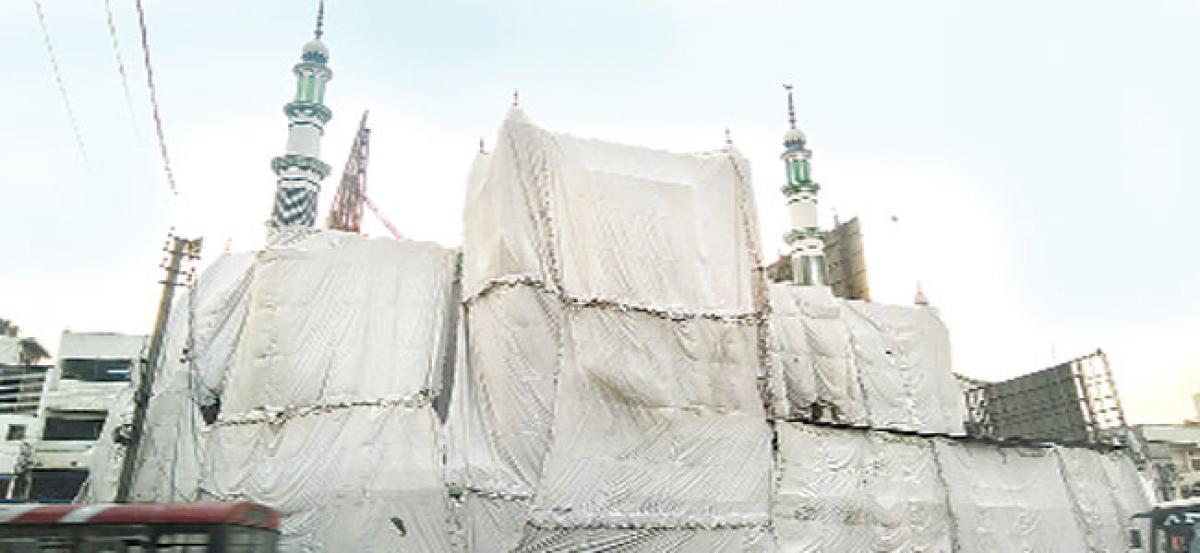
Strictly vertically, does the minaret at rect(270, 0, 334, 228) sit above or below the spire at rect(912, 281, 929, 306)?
above

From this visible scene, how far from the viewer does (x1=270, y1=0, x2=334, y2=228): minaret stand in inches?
1094

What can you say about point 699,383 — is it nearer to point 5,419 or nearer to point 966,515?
point 966,515

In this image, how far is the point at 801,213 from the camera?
32.7m

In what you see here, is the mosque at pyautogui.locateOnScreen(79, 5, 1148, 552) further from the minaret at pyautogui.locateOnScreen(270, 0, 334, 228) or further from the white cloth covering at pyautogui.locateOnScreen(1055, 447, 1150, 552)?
the minaret at pyautogui.locateOnScreen(270, 0, 334, 228)

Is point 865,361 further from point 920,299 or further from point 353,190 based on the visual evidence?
point 353,190

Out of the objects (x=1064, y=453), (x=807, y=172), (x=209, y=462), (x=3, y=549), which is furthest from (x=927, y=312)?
(x=3, y=549)

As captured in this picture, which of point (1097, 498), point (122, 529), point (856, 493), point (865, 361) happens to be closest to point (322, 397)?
point (122, 529)

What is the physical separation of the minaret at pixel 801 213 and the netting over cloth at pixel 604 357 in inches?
611

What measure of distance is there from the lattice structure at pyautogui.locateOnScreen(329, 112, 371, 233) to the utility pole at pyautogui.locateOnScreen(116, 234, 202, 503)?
59.3 feet

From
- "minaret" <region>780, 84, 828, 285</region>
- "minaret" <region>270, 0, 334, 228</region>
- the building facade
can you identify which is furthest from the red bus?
the building facade

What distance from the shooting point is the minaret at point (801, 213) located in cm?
3064

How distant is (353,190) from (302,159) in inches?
441

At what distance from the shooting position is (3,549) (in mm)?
8117

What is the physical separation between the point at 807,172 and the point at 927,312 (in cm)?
1431
